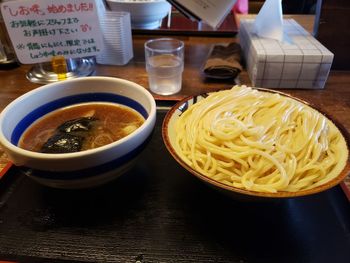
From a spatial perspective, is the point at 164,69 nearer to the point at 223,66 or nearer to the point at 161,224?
the point at 223,66

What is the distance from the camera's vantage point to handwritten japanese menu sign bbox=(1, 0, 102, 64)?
125cm

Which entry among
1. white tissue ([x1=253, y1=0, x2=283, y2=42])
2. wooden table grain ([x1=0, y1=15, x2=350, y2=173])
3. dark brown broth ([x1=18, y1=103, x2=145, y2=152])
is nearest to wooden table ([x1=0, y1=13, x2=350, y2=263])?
dark brown broth ([x1=18, y1=103, x2=145, y2=152])

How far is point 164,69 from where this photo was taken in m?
1.31

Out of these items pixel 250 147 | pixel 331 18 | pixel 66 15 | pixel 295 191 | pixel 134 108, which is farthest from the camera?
pixel 331 18

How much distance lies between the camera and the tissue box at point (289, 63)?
4.16 ft

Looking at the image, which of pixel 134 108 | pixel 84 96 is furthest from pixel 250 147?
pixel 84 96

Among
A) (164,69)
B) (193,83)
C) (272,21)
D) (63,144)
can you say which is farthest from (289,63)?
(63,144)

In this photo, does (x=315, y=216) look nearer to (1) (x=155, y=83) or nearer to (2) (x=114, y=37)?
(1) (x=155, y=83)

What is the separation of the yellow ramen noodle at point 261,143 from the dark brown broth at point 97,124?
0.16 m

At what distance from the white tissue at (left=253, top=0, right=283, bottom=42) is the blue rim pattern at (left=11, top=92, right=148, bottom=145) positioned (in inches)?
34.2

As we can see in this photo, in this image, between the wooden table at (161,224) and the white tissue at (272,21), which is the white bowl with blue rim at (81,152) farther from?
the white tissue at (272,21)

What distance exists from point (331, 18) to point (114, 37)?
1.08 metres

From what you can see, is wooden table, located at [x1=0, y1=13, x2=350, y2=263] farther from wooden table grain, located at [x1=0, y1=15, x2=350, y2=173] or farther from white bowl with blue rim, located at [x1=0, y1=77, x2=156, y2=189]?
wooden table grain, located at [x1=0, y1=15, x2=350, y2=173]

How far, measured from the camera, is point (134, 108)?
3.05 ft
